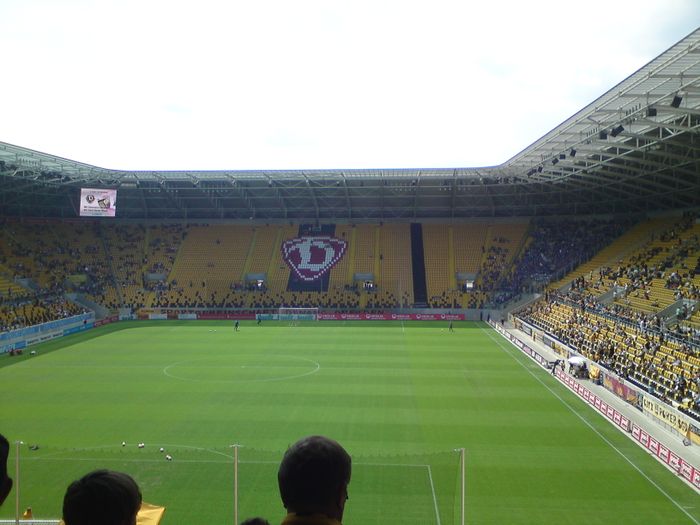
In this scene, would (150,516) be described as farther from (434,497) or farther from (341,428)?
(341,428)

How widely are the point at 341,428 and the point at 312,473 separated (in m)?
17.9

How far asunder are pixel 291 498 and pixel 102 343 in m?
40.7

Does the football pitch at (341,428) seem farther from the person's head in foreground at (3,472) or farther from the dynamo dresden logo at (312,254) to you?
the dynamo dresden logo at (312,254)

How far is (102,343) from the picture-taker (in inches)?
1548

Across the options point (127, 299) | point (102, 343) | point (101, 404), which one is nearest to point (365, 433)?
point (101, 404)

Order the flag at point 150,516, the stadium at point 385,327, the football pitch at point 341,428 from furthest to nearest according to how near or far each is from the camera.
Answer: the stadium at point 385,327 < the football pitch at point 341,428 < the flag at point 150,516

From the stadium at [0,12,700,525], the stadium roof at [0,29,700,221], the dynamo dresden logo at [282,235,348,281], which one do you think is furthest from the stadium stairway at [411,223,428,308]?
the dynamo dresden logo at [282,235,348,281]

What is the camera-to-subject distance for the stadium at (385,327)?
13906 millimetres

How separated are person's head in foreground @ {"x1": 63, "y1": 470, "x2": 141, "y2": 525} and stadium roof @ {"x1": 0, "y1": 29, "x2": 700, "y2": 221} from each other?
23328 millimetres

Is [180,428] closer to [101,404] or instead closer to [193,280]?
[101,404]

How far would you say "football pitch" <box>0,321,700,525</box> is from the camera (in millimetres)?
12766

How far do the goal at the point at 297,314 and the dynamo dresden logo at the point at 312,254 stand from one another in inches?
213

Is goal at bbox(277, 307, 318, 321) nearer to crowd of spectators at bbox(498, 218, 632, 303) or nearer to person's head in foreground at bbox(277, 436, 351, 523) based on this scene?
crowd of spectators at bbox(498, 218, 632, 303)

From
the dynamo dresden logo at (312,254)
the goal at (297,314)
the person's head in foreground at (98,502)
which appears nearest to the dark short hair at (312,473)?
the person's head in foreground at (98,502)
